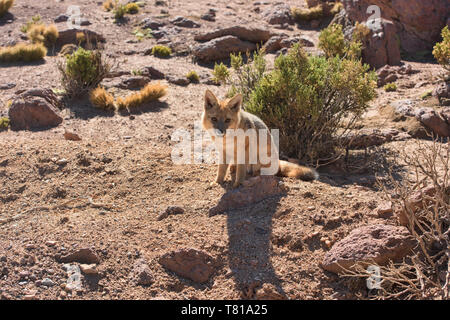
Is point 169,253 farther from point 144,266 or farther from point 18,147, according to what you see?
point 18,147

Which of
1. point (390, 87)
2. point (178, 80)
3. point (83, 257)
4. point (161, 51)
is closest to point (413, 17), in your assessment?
point (390, 87)

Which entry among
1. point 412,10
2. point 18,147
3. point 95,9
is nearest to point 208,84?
point 18,147

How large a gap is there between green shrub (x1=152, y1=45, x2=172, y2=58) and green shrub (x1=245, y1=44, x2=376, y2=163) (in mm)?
7350

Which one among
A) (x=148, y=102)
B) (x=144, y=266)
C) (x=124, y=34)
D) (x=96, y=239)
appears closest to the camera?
(x=144, y=266)

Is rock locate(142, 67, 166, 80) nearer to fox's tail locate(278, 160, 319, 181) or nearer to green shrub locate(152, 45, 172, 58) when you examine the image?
green shrub locate(152, 45, 172, 58)

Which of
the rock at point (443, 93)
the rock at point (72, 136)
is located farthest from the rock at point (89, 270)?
the rock at point (443, 93)

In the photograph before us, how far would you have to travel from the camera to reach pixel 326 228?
4973 millimetres

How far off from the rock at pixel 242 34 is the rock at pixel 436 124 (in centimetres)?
771

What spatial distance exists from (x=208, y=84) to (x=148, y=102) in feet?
7.62

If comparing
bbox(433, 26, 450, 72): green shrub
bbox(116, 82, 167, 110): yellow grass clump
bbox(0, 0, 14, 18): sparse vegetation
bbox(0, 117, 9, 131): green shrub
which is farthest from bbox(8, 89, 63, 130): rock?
A: bbox(0, 0, 14, 18): sparse vegetation

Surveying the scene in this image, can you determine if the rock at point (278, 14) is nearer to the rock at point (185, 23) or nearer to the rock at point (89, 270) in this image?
the rock at point (185, 23)

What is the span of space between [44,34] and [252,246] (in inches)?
496

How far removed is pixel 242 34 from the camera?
14.9 metres

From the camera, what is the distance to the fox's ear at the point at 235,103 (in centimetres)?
582
